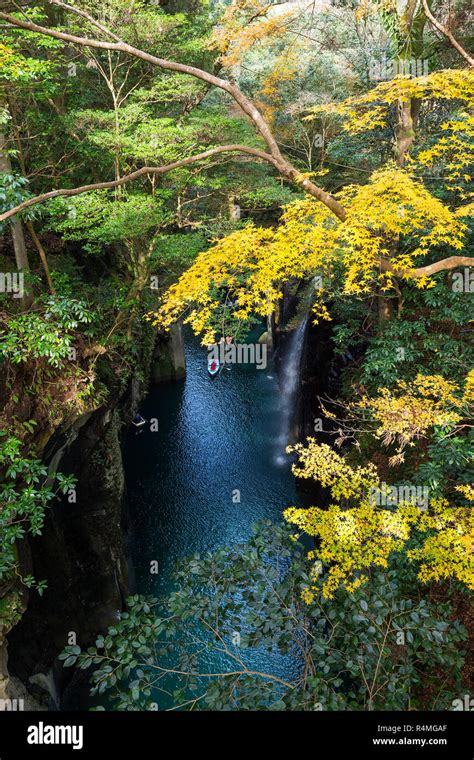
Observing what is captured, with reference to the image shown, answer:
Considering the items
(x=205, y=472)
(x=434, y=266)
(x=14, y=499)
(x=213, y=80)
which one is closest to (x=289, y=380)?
(x=205, y=472)

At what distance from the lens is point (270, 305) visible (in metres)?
6.98

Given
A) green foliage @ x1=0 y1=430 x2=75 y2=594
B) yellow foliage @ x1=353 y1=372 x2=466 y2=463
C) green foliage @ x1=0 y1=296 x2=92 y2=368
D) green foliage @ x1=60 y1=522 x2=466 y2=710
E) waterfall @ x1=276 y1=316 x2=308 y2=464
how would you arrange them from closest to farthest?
1. green foliage @ x1=60 y1=522 x2=466 y2=710
2. green foliage @ x1=0 y1=430 x2=75 y2=594
3. yellow foliage @ x1=353 y1=372 x2=466 y2=463
4. green foliage @ x1=0 y1=296 x2=92 y2=368
5. waterfall @ x1=276 y1=316 x2=308 y2=464

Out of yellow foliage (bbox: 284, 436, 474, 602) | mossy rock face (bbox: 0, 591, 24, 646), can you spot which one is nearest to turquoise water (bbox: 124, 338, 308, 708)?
mossy rock face (bbox: 0, 591, 24, 646)

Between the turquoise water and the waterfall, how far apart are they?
7.7 inches

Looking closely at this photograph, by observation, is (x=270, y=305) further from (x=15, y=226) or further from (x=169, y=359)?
(x=169, y=359)

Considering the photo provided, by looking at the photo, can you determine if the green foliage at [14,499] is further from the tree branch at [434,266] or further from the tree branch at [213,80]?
the tree branch at [434,266]

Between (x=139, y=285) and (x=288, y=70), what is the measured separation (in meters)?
13.8

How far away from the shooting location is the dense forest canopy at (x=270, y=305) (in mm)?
5406

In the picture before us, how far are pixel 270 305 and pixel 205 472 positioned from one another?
10.1 m

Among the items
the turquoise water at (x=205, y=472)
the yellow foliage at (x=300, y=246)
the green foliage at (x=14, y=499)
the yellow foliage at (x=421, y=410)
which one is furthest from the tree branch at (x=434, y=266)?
the turquoise water at (x=205, y=472)

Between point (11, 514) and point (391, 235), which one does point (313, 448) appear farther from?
point (11, 514)

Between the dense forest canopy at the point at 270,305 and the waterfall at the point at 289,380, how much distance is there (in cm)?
326

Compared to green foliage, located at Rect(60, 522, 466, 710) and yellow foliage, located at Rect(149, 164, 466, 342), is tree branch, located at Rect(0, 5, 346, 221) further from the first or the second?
green foliage, located at Rect(60, 522, 466, 710)

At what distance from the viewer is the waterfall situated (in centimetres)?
1719
